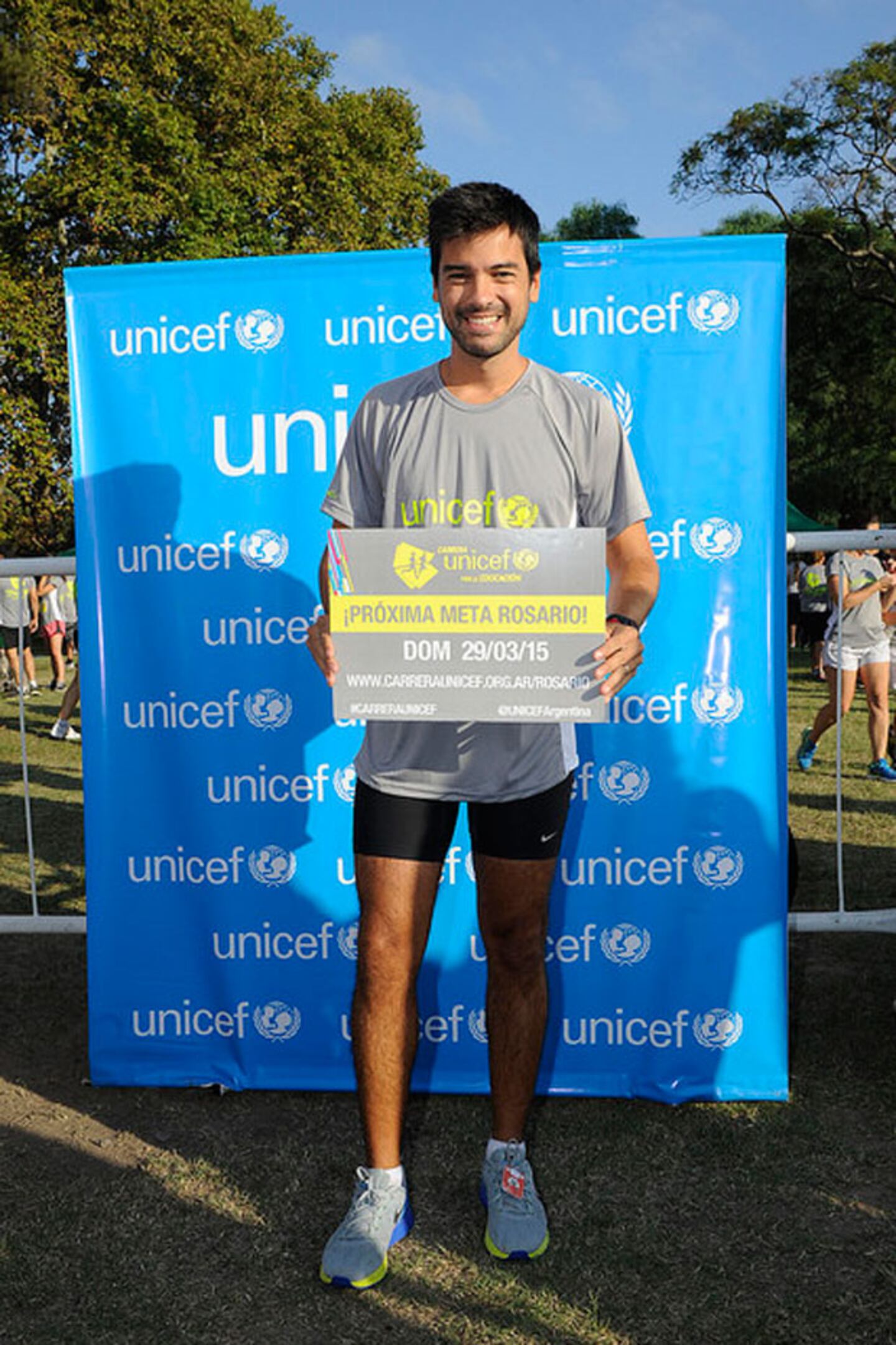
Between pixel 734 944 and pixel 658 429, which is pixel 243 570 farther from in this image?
pixel 734 944

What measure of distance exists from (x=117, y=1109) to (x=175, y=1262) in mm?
860

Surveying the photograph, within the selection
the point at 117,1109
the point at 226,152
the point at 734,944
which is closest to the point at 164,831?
the point at 117,1109

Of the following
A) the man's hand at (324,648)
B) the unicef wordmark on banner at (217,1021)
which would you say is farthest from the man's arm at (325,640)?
the unicef wordmark on banner at (217,1021)

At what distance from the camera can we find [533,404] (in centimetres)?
253

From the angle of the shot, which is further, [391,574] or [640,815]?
[640,815]

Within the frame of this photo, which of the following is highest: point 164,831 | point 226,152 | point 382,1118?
point 226,152

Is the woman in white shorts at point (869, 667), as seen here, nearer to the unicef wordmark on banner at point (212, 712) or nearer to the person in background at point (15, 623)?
the unicef wordmark on banner at point (212, 712)

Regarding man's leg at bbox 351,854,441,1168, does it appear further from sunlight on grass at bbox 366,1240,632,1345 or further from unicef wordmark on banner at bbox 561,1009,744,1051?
unicef wordmark on banner at bbox 561,1009,744,1051

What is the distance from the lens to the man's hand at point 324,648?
2.51m

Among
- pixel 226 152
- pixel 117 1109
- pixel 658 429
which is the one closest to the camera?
pixel 658 429

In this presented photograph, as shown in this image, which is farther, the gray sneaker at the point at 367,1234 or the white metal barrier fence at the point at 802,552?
the white metal barrier fence at the point at 802,552

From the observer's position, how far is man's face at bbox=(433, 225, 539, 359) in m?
2.43

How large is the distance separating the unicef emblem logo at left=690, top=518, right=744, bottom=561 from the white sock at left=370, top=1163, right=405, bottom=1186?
1.78 m

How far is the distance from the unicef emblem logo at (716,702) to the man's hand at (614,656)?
880 millimetres
